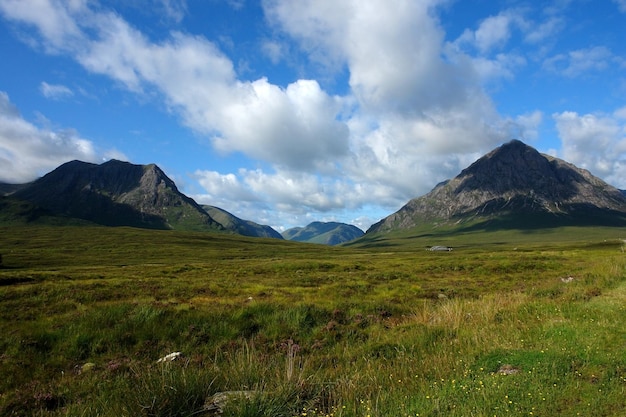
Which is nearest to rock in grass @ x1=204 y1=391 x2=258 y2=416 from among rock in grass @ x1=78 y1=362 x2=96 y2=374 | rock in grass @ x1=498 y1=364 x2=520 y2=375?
rock in grass @ x1=498 y1=364 x2=520 y2=375

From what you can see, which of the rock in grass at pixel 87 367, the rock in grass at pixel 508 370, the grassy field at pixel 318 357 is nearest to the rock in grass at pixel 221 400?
the grassy field at pixel 318 357

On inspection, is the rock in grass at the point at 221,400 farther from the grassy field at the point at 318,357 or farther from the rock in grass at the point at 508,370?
the rock in grass at the point at 508,370

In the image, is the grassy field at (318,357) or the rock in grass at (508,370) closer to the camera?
the grassy field at (318,357)

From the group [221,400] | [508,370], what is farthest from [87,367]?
[508,370]

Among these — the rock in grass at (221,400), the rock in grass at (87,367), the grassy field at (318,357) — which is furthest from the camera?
the rock in grass at (87,367)

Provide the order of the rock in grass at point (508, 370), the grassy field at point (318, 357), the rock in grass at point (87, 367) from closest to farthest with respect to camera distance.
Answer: the grassy field at point (318, 357) → the rock in grass at point (508, 370) → the rock in grass at point (87, 367)

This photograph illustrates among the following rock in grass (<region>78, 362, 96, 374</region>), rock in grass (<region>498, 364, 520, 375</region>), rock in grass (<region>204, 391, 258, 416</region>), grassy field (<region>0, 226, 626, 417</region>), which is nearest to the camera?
rock in grass (<region>204, 391, 258, 416</region>)

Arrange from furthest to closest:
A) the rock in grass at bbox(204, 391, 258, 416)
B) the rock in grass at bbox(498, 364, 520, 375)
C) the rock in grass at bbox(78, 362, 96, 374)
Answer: the rock in grass at bbox(78, 362, 96, 374), the rock in grass at bbox(498, 364, 520, 375), the rock in grass at bbox(204, 391, 258, 416)

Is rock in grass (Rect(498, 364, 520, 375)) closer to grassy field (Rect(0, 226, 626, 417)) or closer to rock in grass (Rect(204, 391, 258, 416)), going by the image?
grassy field (Rect(0, 226, 626, 417))

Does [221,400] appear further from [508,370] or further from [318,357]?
[508,370]

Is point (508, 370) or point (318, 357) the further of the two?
point (318, 357)

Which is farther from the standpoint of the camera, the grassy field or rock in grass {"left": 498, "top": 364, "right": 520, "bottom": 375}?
rock in grass {"left": 498, "top": 364, "right": 520, "bottom": 375}

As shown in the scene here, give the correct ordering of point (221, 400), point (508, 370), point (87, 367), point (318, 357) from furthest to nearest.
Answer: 1. point (318, 357)
2. point (87, 367)
3. point (508, 370)
4. point (221, 400)

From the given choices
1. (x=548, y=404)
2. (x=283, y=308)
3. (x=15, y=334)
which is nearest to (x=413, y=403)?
(x=548, y=404)
